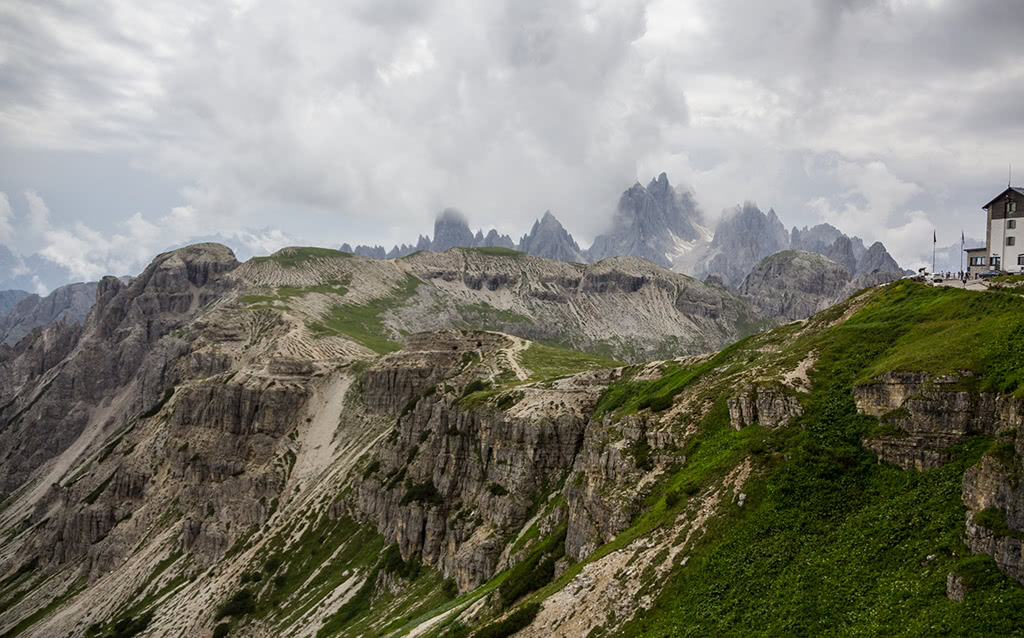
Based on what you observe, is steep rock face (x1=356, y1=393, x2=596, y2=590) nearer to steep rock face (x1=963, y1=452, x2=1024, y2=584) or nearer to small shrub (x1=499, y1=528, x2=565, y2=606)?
small shrub (x1=499, y1=528, x2=565, y2=606)

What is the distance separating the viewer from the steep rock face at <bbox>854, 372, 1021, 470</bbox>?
1633 inches

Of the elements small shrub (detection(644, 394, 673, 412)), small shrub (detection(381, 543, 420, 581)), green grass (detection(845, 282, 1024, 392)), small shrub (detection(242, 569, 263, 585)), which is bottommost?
small shrub (detection(242, 569, 263, 585))

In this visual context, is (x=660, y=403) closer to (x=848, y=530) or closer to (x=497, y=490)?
(x=848, y=530)

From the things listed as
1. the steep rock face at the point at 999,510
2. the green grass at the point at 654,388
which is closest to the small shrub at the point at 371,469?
the green grass at the point at 654,388

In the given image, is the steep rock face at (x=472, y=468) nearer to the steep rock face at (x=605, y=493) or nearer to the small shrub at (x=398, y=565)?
the small shrub at (x=398, y=565)

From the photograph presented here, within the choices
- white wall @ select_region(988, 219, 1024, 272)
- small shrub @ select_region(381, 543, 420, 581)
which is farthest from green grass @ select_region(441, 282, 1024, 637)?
small shrub @ select_region(381, 543, 420, 581)

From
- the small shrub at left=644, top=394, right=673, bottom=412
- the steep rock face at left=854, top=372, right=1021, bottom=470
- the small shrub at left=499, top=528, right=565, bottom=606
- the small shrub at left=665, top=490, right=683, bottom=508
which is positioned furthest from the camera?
the small shrub at left=644, top=394, right=673, bottom=412

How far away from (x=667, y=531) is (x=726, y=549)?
7161 millimetres

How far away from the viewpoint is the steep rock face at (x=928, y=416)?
41.5 meters

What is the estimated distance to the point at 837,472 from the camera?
47.3 metres

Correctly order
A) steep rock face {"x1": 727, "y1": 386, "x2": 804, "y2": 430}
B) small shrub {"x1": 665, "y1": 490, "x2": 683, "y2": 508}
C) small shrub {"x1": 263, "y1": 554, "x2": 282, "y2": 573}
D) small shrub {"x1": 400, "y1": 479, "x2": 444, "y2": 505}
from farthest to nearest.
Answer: small shrub {"x1": 263, "y1": 554, "x2": 282, "y2": 573}, small shrub {"x1": 400, "y1": 479, "x2": 444, "y2": 505}, small shrub {"x1": 665, "y1": 490, "x2": 683, "y2": 508}, steep rock face {"x1": 727, "y1": 386, "x2": 804, "y2": 430}

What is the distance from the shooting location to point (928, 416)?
44.2m

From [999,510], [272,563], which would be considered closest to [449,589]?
[272,563]

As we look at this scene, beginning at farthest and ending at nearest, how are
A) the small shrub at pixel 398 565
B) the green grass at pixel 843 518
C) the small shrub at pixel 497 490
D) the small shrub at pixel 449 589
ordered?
the small shrub at pixel 398 565 < the small shrub at pixel 497 490 < the small shrub at pixel 449 589 < the green grass at pixel 843 518
